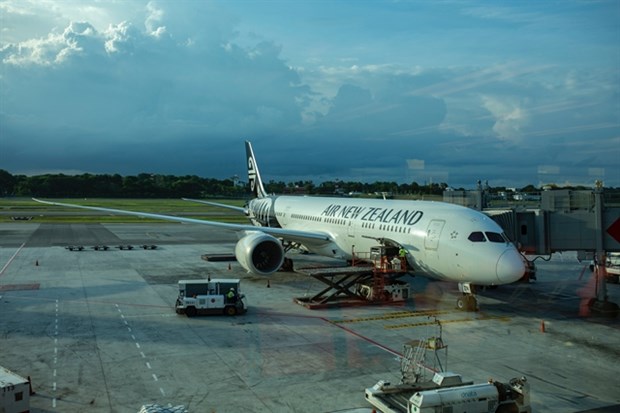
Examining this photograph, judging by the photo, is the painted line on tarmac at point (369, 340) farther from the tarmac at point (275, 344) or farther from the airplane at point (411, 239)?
the airplane at point (411, 239)

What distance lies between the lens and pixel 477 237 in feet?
65.1

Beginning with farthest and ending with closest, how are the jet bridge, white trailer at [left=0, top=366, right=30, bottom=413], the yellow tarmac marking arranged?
1. the jet bridge
2. the yellow tarmac marking
3. white trailer at [left=0, top=366, right=30, bottom=413]

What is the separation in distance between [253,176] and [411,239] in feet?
93.9

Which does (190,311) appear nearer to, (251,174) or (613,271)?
(613,271)

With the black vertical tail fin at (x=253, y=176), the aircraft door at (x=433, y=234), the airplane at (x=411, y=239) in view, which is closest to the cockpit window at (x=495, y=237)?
the airplane at (x=411, y=239)

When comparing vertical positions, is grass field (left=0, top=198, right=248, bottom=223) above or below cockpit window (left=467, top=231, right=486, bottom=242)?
below

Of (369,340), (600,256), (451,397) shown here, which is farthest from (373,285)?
(451,397)

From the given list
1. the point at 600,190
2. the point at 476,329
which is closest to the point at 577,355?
the point at 476,329

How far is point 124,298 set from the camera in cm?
2395

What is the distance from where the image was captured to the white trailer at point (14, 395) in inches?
422

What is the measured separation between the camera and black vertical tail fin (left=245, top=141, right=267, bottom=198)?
47.8m

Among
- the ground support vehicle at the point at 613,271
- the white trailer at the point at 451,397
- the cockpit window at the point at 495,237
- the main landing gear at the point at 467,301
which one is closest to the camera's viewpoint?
the white trailer at the point at 451,397

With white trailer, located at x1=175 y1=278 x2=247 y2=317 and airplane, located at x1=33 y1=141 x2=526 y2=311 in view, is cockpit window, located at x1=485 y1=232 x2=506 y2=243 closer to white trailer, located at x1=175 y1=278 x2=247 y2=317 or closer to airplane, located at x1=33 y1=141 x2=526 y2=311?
airplane, located at x1=33 y1=141 x2=526 y2=311

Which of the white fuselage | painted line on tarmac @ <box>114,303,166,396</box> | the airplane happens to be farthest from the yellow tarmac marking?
painted line on tarmac @ <box>114,303,166,396</box>
